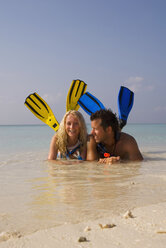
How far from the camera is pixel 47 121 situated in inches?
281

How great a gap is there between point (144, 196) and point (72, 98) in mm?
5112

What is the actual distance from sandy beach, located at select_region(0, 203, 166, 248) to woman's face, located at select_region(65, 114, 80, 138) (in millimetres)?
3445

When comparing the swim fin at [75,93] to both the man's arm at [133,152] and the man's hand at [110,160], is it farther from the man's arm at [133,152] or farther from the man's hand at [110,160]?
the man's hand at [110,160]

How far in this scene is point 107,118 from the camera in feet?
15.9

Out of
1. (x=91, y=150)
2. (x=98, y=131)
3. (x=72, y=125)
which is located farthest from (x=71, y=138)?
(x=98, y=131)

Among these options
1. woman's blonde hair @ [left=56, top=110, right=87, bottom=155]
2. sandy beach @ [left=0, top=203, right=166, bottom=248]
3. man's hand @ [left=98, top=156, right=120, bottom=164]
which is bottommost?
man's hand @ [left=98, top=156, right=120, bottom=164]

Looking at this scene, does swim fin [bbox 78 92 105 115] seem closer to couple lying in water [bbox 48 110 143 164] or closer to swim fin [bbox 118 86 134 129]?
swim fin [bbox 118 86 134 129]

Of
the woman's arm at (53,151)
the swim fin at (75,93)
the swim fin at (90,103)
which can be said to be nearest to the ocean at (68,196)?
the woman's arm at (53,151)

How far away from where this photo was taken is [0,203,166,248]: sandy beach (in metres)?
1.35

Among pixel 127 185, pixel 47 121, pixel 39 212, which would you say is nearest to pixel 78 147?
pixel 47 121

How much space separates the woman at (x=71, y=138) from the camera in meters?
5.18

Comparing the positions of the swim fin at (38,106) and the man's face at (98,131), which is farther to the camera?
the swim fin at (38,106)

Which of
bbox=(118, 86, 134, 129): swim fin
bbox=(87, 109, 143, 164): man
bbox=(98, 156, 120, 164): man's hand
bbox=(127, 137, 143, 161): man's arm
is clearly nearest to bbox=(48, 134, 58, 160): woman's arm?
bbox=(87, 109, 143, 164): man

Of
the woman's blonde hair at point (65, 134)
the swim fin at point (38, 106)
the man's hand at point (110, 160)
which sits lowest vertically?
the man's hand at point (110, 160)
